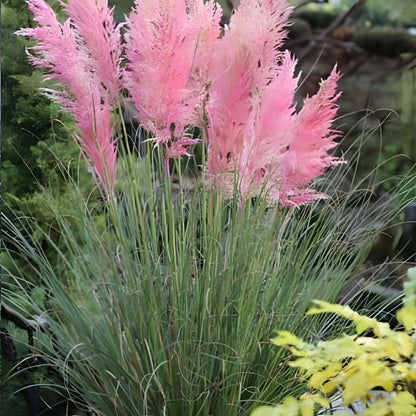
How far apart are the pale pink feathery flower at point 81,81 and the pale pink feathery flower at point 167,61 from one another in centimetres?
8

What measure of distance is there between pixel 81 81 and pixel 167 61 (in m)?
0.22

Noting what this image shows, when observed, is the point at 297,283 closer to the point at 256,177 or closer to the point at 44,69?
the point at 256,177

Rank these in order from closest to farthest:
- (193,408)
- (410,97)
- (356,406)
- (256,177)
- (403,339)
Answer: (403,339) → (193,408) → (256,177) → (356,406) → (410,97)

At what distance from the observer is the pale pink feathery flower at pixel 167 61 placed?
3.91 ft

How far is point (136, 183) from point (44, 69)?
0.99m

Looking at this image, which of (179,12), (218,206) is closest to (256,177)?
(218,206)

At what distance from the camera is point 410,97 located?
6.66ft

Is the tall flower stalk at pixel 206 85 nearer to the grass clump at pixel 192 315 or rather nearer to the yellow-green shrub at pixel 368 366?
the grass clump at pixel 192 315

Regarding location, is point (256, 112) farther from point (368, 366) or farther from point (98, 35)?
point (368, 366)

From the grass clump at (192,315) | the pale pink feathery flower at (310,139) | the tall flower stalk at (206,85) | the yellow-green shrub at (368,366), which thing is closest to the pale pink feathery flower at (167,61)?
the tall flower stalk at (206,85)

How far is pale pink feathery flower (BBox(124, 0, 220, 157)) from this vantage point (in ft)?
3.91

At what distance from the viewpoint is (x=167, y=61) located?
1.19 meters

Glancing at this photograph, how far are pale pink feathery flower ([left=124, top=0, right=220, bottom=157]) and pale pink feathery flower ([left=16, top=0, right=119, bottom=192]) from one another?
0.08 meters

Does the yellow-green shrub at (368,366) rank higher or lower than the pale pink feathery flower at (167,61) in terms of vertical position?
lower
